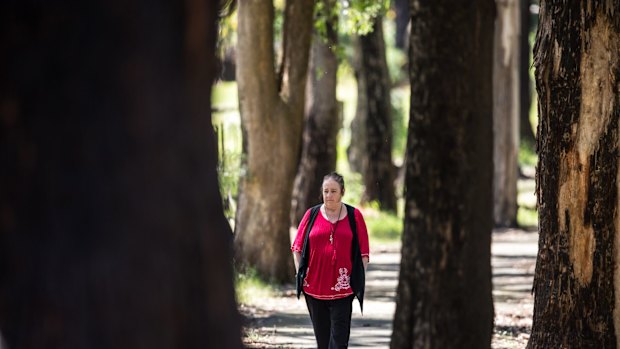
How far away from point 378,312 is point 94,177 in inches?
531

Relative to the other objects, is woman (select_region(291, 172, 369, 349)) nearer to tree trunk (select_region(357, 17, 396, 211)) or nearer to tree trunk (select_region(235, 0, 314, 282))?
tree trunk (select_region(235, 0, 314, 282))

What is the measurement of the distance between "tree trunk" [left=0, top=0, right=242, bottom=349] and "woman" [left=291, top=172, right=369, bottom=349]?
22.7 feet

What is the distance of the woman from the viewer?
1188cm

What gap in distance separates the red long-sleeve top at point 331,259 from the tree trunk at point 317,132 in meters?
16.4

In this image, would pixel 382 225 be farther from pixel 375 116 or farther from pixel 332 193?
pixel 332 193

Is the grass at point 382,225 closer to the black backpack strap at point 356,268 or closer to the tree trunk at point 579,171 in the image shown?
the black backpack strap at point 356,268

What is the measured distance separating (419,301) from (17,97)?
3731 millimetres

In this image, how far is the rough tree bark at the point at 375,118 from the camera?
33812mm

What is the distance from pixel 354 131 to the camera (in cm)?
3616

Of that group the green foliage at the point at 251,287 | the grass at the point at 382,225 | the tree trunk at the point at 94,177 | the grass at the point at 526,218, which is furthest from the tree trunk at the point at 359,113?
the tree trunk at the point at 94,177

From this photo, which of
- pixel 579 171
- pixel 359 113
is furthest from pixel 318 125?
pixel 579 171

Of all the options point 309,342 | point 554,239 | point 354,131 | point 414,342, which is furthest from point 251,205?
point 354,131

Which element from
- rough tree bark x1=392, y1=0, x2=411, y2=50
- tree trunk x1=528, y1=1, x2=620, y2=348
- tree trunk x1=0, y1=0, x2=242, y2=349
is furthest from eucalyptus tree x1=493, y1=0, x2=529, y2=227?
tree trunk x1=0, y1=0, x2=242, y2=349

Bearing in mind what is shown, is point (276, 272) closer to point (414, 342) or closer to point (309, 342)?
point (309, 342)
